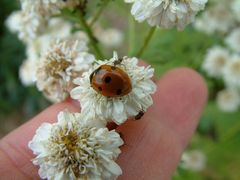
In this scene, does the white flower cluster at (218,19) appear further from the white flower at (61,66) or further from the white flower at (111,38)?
the white flower at (61,66)

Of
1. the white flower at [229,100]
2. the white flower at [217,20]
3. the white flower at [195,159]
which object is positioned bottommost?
the white flower at [195,159]

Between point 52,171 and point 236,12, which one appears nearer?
point 52,171

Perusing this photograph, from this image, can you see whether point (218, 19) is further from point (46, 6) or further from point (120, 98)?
point (120, 98)

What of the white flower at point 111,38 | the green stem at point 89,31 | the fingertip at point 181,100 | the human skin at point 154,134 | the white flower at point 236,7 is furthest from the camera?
the white flower at point 111,38

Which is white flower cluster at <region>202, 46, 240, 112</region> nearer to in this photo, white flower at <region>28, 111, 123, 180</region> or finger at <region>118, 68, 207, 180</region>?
finger at <region>118, 68, 207, 180</region>

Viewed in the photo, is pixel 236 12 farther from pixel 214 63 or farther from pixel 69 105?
pixel 69 105

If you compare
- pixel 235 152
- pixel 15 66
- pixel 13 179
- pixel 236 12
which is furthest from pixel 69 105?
pixel 15 66

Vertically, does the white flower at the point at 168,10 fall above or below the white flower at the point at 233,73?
above

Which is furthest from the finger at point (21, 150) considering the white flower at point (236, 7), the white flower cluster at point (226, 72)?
the white flower cluster at point (226, 72)
